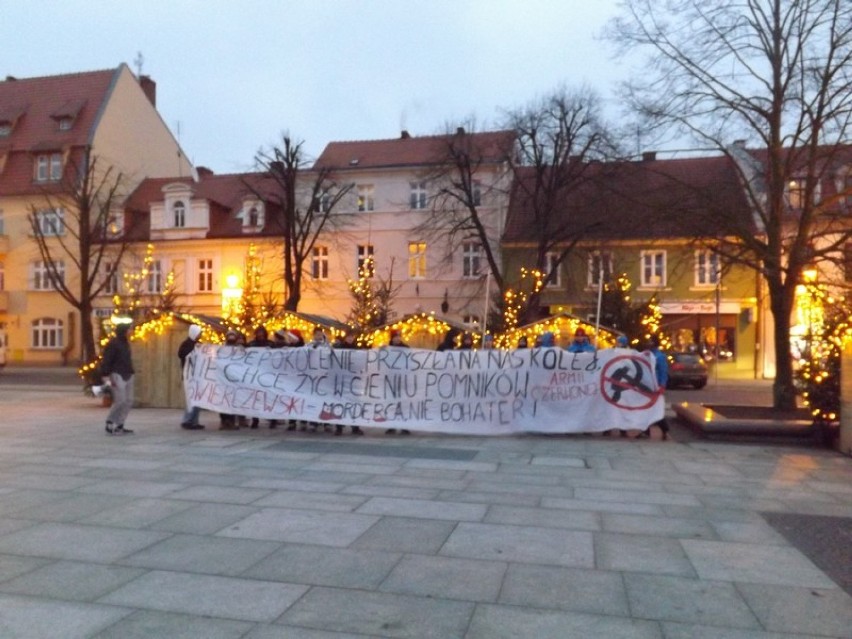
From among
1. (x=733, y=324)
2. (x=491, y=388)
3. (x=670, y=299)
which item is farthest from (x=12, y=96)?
(x=491, y=388)

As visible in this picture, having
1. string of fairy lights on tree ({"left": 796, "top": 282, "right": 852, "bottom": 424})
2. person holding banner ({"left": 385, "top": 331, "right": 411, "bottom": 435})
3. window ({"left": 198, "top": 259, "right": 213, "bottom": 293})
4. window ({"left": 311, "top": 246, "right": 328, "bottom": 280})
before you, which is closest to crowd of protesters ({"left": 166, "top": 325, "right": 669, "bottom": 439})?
person holding banner ({"left": 385, "top": 331, "right": 411, "bottom": 435})

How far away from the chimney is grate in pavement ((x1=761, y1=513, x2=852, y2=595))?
5549 cm

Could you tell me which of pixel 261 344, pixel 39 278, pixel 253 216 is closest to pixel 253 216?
pixel 253 216

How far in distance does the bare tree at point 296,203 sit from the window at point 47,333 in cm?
1495

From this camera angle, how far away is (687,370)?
32.4m

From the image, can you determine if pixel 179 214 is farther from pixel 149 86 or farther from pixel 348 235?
pixel 149 86

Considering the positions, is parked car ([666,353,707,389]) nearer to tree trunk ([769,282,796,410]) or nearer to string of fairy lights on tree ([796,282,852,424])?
tree trunk ([769,282,796,410])

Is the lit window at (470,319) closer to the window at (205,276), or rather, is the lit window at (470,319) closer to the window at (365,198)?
the window at (365,198)

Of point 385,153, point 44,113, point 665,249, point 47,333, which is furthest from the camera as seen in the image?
Answer: point 44,113

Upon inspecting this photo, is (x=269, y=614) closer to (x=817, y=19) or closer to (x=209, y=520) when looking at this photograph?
(x=209, y=520)

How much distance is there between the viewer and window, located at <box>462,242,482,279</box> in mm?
43281

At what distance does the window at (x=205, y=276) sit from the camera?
154ft

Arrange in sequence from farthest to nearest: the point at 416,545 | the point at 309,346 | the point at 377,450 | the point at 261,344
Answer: the point at 261,344 → the point at 309,346 → the point at 377,450 → the point at 416,545

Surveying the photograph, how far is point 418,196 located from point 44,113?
80.5 feet
